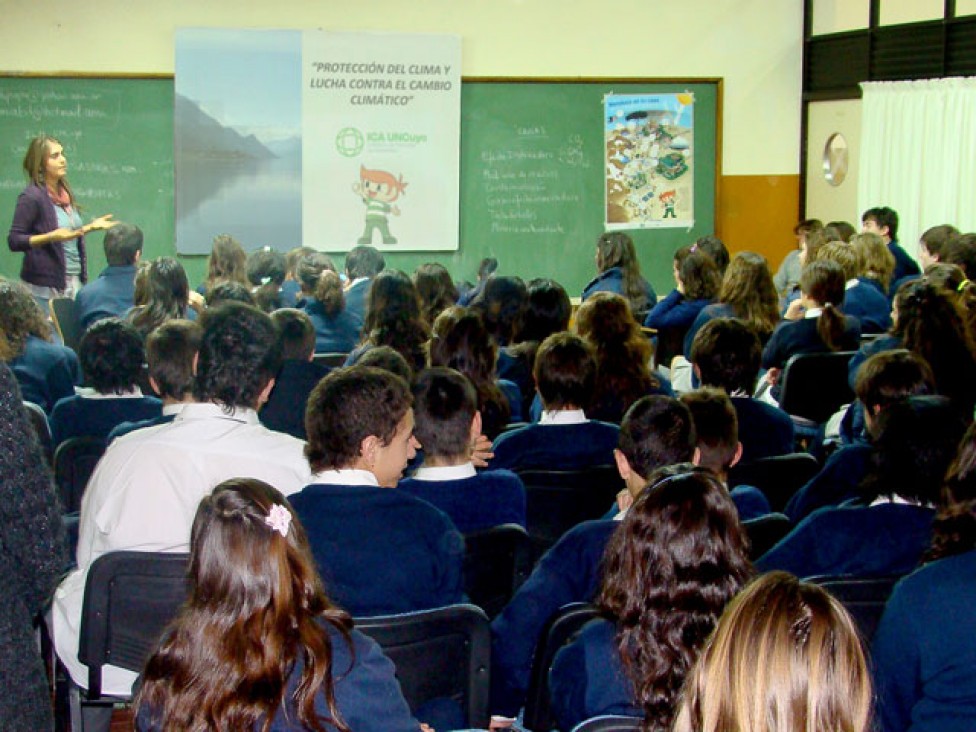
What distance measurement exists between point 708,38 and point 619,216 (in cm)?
155

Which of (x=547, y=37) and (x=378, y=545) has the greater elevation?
(x=547, y=37)

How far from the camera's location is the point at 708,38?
972 cm

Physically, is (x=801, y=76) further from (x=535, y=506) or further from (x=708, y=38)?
(x=535, y=506)

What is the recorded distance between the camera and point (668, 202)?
31.9 feet

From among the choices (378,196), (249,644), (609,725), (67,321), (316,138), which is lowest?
(609,725)

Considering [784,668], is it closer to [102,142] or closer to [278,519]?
[278,519]

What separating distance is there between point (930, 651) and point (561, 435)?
2.00 m

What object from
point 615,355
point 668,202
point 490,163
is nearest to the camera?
point 615,355

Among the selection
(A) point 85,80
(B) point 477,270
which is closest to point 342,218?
(B) point 477,270

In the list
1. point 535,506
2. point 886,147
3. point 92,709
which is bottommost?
point 92,709

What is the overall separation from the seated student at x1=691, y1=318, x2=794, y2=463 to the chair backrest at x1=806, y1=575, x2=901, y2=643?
1.80 m

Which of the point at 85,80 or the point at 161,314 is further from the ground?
the point at 85,80

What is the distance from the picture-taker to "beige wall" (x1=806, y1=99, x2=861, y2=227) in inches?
371

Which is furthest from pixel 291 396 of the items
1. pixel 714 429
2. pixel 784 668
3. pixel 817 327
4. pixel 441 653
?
pixel 784 668
